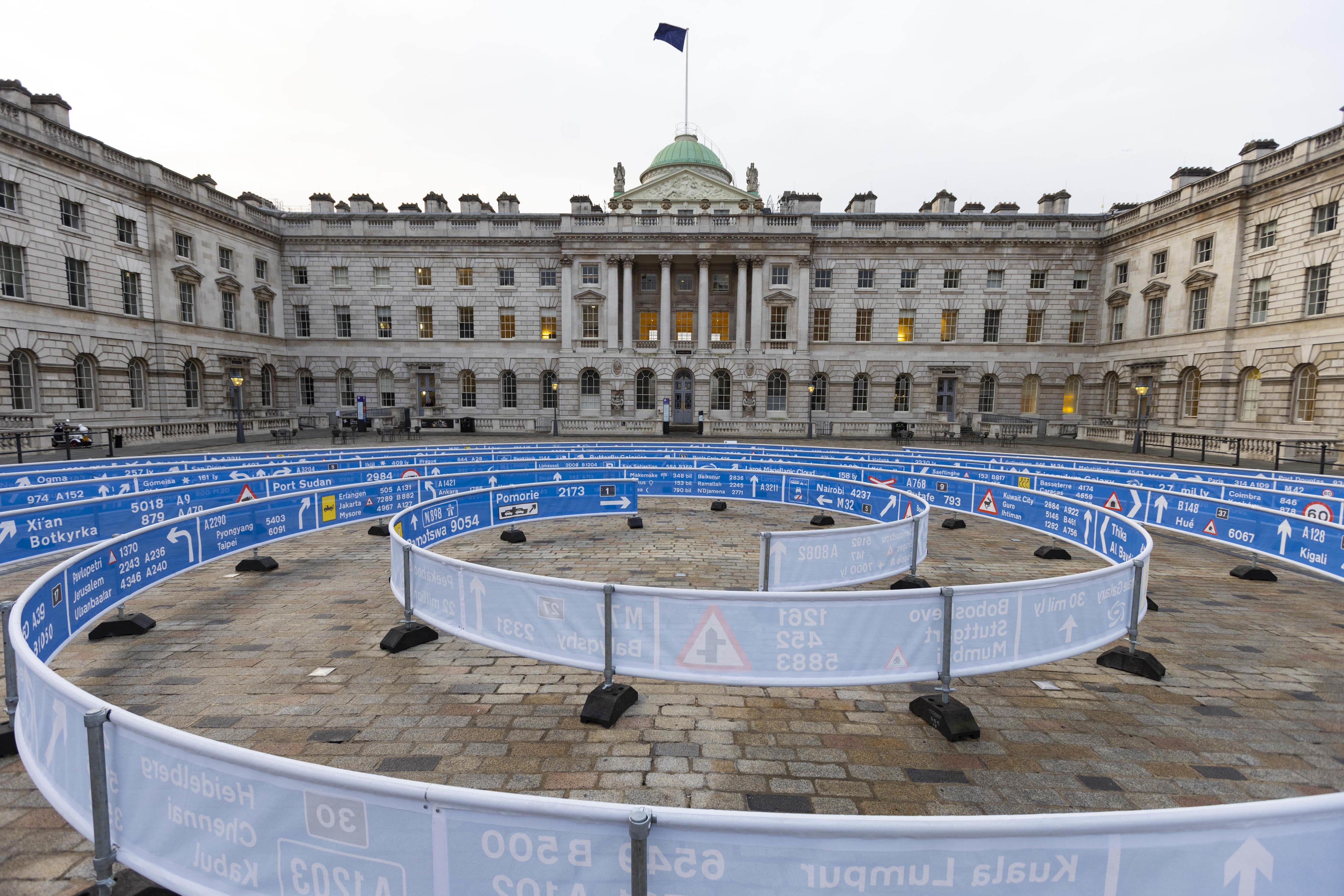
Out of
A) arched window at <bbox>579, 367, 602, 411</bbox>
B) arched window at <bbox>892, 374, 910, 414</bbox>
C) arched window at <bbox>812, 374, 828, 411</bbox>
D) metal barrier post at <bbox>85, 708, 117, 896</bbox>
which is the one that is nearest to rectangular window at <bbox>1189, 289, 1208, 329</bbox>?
arched window at <bbox>892, 374, 910, 414</bbox>

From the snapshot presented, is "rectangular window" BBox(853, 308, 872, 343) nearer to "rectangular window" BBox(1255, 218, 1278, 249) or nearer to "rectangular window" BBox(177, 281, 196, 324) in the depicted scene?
"rectangular window" BBox(1255, 218, 1278, 249)

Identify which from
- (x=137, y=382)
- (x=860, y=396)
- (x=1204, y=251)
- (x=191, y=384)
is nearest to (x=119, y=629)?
(x=137, y=382)

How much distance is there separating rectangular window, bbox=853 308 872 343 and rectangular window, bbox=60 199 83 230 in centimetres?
4301

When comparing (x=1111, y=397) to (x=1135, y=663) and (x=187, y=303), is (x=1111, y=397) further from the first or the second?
(x=187, y=303)

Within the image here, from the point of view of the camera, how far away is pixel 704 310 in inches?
1626

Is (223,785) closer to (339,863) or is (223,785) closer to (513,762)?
(339,863)

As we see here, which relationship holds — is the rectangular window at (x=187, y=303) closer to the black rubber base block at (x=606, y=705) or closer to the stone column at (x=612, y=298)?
the stone column at (x=612, y=298)

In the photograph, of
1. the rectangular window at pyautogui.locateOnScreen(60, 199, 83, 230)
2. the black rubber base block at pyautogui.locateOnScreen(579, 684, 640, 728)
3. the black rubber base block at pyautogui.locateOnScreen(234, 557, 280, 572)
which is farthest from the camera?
the rectangular window at pyautogui.locateOnScreen(60, 199, 83, 230)

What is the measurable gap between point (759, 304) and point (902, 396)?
12.2 meters

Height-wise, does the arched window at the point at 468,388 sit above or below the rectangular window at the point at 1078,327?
below

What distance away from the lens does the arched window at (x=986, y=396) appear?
42.1m

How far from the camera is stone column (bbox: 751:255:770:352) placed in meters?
41.1

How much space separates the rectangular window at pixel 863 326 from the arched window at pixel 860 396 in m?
2.72

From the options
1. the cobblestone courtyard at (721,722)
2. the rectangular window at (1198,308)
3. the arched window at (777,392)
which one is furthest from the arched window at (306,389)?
the rectangular window at (1198,308)
